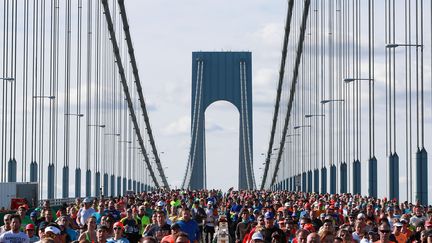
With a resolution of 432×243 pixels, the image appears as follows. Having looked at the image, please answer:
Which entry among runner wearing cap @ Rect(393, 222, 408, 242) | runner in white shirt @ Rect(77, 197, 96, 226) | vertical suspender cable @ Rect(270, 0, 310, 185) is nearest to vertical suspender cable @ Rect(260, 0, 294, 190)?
vertical suspender cable @ Rect(270, 0, 310, 185)

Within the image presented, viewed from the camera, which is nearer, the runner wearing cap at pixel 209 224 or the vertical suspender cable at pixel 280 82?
the runner wearing cap at pixel 209 224

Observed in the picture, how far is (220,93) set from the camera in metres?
139

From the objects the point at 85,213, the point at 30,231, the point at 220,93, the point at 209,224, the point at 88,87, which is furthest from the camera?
the point at 220,93

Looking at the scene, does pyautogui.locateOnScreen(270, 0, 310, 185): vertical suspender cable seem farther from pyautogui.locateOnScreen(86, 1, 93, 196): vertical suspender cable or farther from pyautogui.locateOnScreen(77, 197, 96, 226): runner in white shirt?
pyautogui.locateOnScreen(77, 197, 96, 226): runner in white shirt

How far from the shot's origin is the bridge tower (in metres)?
134

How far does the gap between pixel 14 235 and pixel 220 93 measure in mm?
125822

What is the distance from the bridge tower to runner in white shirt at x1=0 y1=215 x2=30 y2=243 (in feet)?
386

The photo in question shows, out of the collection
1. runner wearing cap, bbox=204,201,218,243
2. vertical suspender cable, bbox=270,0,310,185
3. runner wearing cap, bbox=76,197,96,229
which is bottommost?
runner wearing cap, bbox=204,201,218,243

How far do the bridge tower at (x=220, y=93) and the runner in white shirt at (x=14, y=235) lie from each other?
117658 mm

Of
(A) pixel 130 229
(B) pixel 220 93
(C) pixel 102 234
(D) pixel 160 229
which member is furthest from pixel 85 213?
(B) pixel 220 93

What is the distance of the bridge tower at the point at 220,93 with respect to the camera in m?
134

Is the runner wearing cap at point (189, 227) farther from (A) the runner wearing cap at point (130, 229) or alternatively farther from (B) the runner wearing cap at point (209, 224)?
(B) the runner wearing cap at point (209, 224)

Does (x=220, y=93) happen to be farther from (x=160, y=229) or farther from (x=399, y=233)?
(x=160, y=229)

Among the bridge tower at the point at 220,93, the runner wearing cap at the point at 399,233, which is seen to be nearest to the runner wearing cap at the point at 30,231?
the runner wearing cap at the point at 399,233
